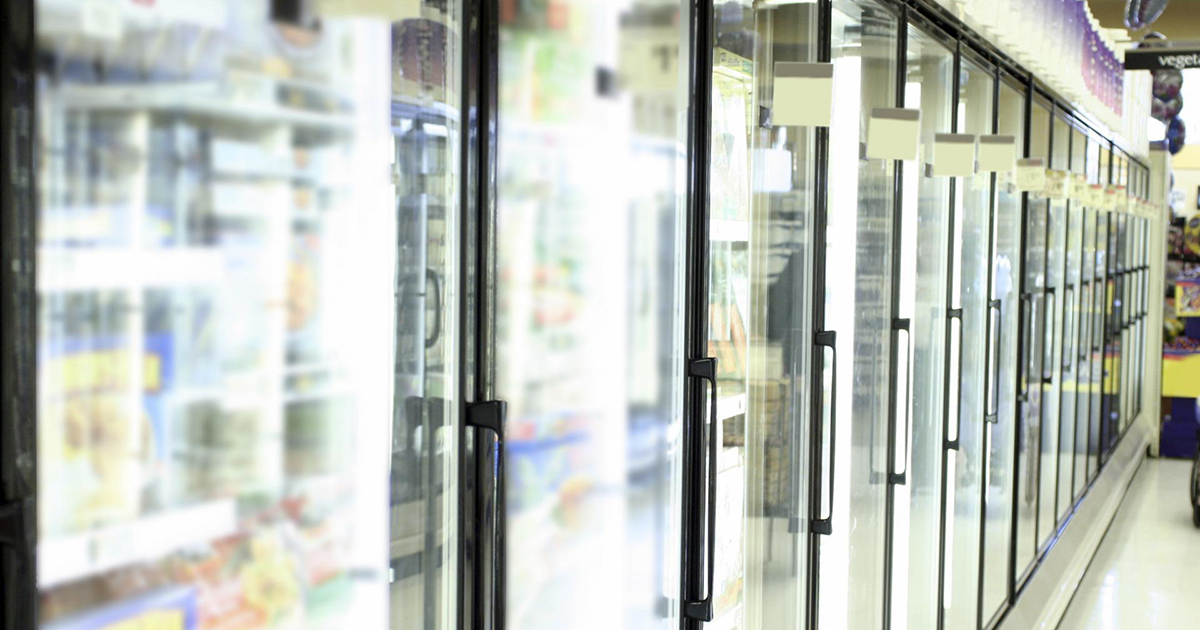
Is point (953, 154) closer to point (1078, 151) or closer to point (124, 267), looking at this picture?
point (124, 267)

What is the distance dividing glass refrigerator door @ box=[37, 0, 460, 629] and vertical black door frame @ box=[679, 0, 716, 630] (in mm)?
599

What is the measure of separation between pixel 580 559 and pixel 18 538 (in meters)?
0.90

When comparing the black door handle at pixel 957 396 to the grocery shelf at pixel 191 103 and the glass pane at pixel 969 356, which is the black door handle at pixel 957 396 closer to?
the glass pane at pixel 969 356

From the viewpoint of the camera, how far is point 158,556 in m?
0.93

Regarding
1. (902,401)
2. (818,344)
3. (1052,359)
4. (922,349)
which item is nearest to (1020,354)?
(1052,359)

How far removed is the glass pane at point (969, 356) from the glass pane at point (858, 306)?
2.57 feet

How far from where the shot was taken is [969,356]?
13.1ft

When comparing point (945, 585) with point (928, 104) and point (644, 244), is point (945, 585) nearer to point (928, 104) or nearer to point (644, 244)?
point (928, 104)

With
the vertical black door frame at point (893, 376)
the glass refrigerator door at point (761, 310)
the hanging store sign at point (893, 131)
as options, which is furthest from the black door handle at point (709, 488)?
the vertical black door frame at point (893, 376)

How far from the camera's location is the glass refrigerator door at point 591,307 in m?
1.39

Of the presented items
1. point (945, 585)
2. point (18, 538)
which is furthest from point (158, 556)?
point (945, 585)

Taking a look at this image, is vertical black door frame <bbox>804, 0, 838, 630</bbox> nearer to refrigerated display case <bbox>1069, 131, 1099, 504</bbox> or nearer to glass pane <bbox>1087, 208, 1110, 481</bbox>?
refrigerated display case <bbox>1069, 131, 1099, 504</bbox>

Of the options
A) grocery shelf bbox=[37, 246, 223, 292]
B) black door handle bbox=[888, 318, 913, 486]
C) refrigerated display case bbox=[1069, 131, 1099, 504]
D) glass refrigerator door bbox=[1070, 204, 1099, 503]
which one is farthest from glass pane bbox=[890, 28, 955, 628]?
glass refrigerator door bbox=[1070, 204, 1099, 503]

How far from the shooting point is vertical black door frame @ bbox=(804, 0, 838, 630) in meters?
2.35
